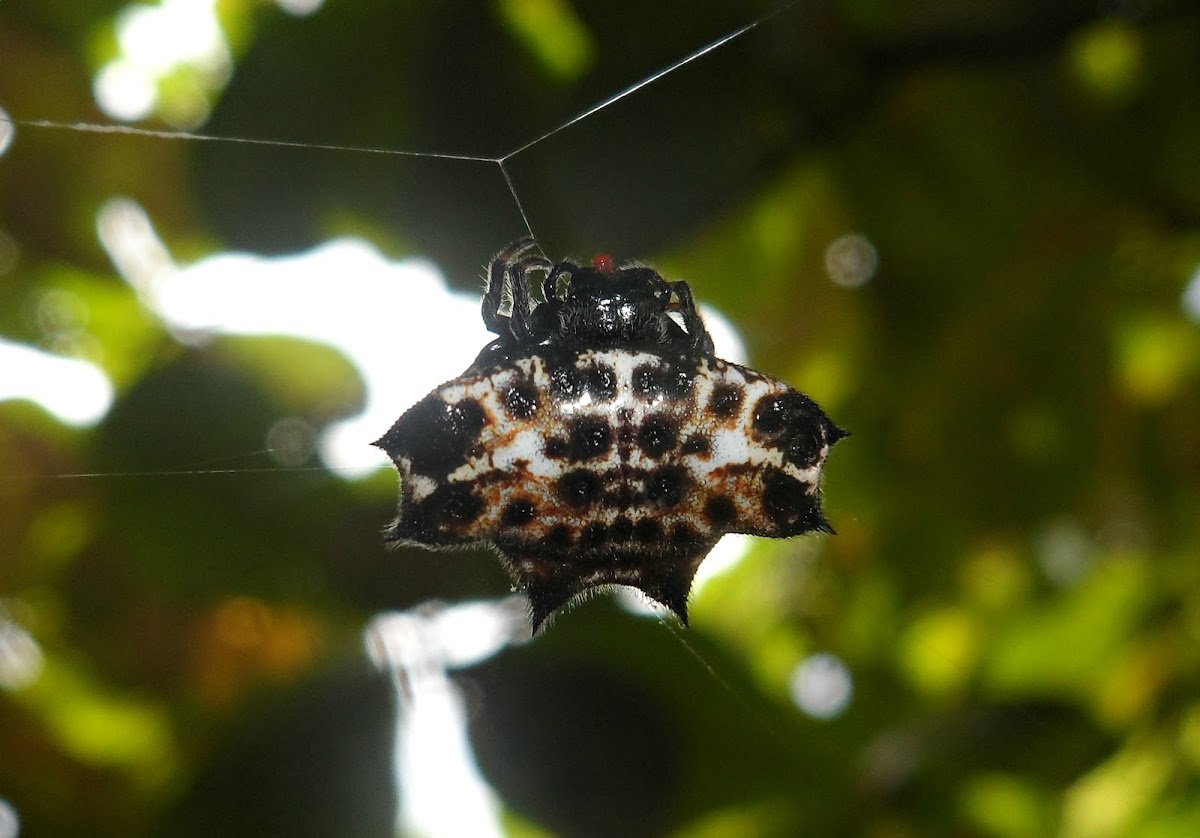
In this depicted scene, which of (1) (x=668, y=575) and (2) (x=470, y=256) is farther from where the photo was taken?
(2) (x=470, y=256)

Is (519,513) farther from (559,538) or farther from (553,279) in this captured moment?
(553,279)

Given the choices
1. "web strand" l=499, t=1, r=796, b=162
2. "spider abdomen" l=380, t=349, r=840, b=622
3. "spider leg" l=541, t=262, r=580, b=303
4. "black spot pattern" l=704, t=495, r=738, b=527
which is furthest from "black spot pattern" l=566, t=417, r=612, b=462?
"web strand" l=499, t=1, r=796, b=162

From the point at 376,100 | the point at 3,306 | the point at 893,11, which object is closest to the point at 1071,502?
the point at 893,11

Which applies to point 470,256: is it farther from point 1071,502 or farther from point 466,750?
point 1071,502

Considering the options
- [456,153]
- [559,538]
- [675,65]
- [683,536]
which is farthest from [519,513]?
[675,65]

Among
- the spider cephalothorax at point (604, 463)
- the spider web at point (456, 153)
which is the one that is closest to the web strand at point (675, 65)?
the spider web at point (456, 153)

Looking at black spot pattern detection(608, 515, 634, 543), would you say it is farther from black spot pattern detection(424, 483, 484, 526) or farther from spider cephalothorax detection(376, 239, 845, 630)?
black spot pattern detection(424, 483, 484, 526)
